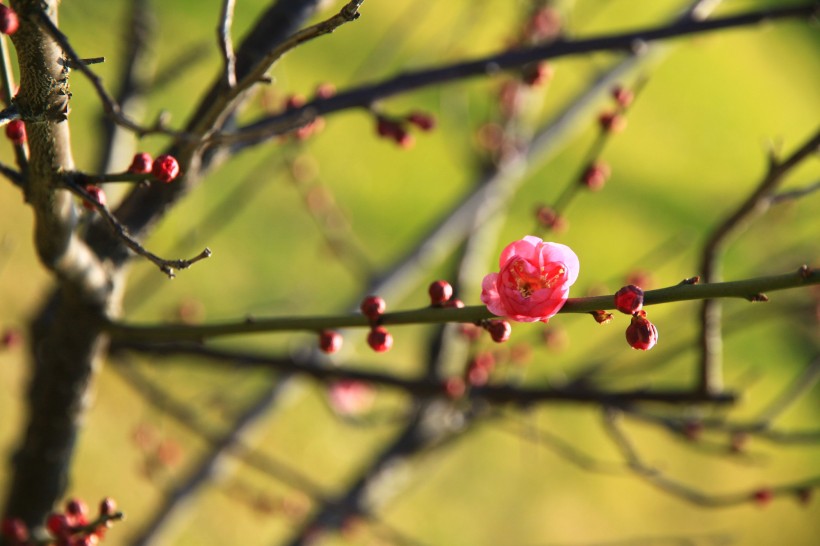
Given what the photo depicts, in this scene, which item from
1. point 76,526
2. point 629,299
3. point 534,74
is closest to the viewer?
point 629,299

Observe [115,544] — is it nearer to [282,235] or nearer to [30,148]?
[282,235]

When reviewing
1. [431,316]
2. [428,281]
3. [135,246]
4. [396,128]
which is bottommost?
[135,246]

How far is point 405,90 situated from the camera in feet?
5.87

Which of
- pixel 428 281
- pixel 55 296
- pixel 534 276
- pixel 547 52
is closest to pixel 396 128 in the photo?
pixel 547 52

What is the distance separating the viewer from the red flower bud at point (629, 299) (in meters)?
0.98

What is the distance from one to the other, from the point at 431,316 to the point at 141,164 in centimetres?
53

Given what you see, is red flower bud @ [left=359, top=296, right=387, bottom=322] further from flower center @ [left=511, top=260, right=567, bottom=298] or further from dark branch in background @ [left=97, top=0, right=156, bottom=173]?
dark branch in background @ [left=97, top=0, right=156, bottom=173]

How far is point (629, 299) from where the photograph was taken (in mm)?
977

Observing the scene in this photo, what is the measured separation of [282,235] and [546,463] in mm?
2838

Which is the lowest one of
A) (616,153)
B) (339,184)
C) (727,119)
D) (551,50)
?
(551,50)

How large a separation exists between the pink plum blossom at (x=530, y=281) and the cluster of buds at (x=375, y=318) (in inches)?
7.5

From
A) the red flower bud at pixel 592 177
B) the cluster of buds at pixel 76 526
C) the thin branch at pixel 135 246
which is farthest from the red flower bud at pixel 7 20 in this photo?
the red flower bud at pixel 592 177

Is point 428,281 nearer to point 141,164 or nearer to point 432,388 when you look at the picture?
point 432,388

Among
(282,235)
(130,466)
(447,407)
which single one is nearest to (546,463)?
(282,235)
